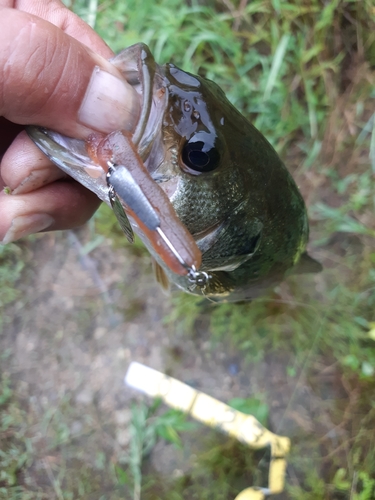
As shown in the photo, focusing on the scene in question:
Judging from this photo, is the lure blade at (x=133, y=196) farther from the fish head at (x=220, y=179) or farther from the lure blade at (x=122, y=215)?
the fish head at (x=220, y=179)

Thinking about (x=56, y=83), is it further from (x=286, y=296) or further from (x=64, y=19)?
(x=286, y=296)

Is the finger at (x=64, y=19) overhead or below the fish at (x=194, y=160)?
overhead

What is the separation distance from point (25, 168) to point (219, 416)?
1.76m

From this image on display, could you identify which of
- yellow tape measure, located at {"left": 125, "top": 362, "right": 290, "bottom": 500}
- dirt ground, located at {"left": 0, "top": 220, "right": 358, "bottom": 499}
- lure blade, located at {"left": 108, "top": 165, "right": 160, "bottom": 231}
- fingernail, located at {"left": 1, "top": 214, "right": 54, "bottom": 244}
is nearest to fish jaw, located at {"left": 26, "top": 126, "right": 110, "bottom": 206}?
lure blade, located at {"left": 108, "top": 165, "right": 160, "bottom": 231}

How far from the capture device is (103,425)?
2.32 m

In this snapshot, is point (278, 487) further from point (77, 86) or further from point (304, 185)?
point (77, 86)

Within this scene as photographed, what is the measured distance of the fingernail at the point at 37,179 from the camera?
1270 mm

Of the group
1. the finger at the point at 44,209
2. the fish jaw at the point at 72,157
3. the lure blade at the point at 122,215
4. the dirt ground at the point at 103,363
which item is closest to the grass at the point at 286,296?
the dirt ground at the point at 103,363

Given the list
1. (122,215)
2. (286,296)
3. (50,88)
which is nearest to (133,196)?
(122,215)

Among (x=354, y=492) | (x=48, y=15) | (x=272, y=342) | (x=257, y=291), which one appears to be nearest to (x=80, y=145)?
(x=48, y=15)

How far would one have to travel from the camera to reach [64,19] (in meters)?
1.40

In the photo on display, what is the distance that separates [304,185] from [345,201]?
0.91 ft

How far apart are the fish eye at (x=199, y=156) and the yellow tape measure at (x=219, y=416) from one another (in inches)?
63.6

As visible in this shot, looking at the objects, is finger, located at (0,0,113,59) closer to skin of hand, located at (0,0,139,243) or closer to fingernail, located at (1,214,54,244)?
skin of hand, located at (0,0,139,243)
